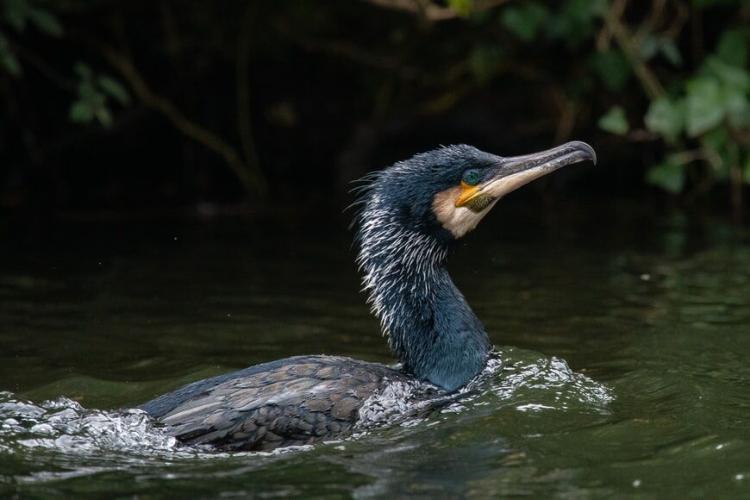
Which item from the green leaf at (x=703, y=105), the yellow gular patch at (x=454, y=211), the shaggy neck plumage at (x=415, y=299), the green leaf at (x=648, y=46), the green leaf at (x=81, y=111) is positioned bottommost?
the shaggy neck plumage at (x=415, y=299)

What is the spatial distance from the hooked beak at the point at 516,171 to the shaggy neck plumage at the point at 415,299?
295 millimetres

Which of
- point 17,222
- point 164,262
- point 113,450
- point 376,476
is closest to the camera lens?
point 376,476

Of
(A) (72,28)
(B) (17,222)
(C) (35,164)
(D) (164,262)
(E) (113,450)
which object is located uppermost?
(A) (72,28)

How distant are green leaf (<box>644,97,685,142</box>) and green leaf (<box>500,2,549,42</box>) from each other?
1.28 meters

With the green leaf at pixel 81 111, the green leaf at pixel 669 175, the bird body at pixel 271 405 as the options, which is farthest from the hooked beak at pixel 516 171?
the green leaf at pixel 81 111

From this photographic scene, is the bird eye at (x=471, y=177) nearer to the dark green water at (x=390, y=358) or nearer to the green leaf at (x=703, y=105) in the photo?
the dark green water at (x=390, y=358)

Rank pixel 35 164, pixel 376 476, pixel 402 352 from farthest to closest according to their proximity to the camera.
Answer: pixel 35 164, pixel 402 352, pixel 376 476

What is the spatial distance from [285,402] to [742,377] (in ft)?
8.31

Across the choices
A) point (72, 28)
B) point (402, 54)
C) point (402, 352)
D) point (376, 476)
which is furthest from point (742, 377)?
point (72, 28)

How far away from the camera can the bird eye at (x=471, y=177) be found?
5.85m

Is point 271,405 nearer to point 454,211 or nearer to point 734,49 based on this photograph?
point 454,211

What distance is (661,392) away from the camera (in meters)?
5.81

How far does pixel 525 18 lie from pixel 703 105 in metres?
1.78

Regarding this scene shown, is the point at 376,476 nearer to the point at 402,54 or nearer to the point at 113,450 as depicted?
the point at 113,450
